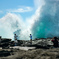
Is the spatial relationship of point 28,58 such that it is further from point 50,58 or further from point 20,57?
point 50,58

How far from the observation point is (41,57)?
1252 cm

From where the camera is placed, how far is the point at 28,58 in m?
12.7

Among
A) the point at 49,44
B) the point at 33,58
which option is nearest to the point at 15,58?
the point at 33,58

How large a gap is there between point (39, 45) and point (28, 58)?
11.6 meters

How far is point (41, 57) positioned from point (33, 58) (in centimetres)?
79

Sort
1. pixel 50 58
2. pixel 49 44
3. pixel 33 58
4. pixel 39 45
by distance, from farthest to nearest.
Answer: pixel 49 44 < pixel 39 45 < pixel 33 58 < pixel 50 58

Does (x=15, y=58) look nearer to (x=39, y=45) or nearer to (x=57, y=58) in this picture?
(x=57, y=58)

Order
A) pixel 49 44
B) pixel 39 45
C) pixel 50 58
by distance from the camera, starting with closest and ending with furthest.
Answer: pixel 50 58, pixel 39 45, pixel 49 44

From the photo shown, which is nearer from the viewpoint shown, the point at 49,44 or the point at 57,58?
the point at 57,58

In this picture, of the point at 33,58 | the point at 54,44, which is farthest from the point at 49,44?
the point at 33,58

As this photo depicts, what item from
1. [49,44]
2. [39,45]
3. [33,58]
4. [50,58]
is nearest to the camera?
[50,58]

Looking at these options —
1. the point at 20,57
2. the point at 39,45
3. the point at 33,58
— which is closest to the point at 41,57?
the point at 33,58

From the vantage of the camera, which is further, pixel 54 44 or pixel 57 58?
pixel 54 44

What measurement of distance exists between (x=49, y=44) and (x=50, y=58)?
46.7 feet
